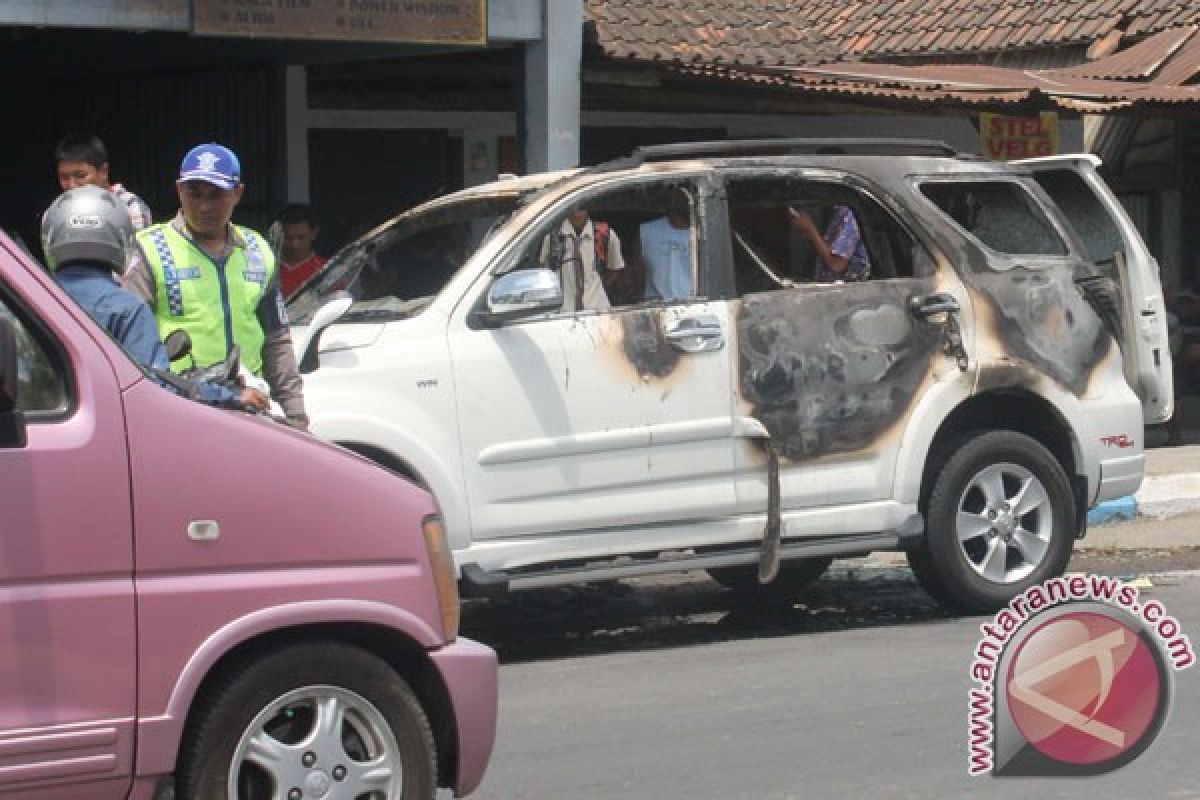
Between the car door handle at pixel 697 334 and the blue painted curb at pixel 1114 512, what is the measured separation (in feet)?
→ 14.5

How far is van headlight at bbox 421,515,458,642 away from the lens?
5.62 meters

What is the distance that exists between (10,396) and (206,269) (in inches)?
113

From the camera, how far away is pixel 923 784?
22.0 ft

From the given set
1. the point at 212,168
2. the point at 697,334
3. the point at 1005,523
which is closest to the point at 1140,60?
the point at 1005,523

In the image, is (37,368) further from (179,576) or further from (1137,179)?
(1137,179)

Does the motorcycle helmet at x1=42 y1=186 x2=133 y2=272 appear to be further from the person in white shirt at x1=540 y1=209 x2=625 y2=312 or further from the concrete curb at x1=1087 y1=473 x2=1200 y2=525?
the concrete curb at x1=1087 y1=473 x2=1200 y2=525

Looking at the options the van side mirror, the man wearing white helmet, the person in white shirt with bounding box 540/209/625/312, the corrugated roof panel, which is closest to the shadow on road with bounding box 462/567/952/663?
the person in white shirt with bounding box 540/209/625/312

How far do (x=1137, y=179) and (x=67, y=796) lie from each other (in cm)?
1535

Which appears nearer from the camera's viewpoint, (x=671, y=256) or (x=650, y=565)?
(x=650, y=565)

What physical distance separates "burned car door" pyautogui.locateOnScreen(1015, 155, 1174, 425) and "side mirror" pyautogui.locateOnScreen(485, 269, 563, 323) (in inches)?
107

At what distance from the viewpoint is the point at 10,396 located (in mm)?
5020

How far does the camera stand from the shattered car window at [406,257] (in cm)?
913

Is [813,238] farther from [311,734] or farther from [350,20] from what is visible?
[311,734]

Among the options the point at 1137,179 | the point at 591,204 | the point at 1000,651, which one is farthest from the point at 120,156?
the point at 1000,651
